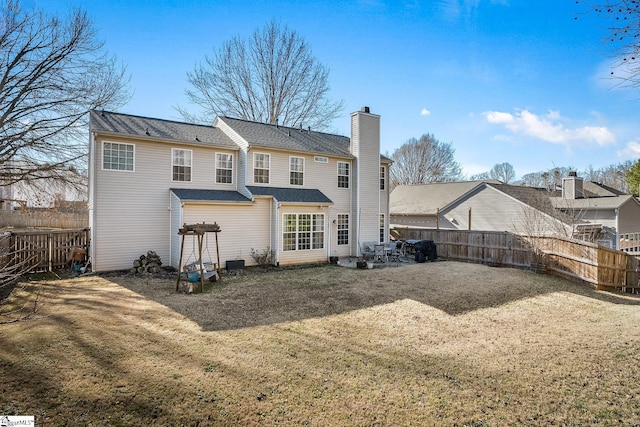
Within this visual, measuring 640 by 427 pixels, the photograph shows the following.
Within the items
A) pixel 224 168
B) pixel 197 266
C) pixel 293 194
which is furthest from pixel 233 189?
pixel 197 266

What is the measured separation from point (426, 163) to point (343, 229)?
1180 inches

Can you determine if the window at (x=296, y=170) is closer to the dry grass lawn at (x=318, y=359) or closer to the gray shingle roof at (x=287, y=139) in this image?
the gray shingle roof at (x=287, y=139)

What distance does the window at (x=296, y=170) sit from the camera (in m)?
15.9

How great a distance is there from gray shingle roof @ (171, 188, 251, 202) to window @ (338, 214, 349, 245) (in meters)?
4.86

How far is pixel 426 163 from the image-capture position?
142ft

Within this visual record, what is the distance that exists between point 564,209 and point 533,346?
19.1 metres

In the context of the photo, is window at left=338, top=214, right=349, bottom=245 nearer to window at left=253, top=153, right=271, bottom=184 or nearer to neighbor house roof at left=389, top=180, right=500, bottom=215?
window at left=253, top=153, right=271, bottom=184

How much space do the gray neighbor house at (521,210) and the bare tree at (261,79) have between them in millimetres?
12012

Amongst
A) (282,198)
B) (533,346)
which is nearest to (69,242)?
(282,198)

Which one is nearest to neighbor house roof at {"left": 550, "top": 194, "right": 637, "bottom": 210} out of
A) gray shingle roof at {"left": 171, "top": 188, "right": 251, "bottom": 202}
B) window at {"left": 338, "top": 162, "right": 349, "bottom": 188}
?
window at {"left": 338, "top": 162, "right": 349, "bottom": 188}

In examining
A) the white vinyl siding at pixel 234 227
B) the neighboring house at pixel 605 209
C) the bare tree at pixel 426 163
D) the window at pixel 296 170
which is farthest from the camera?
the bare tree at pixel 426 163

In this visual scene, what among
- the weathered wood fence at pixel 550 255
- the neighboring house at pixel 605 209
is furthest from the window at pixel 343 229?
the neighboring house at pixel 605 209

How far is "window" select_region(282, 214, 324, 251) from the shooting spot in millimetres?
14734

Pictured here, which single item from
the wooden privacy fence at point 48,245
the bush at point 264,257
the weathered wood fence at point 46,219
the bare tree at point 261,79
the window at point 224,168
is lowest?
the bush at point 264,257
